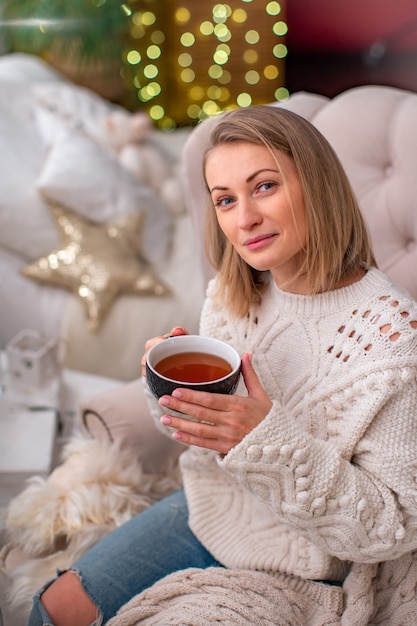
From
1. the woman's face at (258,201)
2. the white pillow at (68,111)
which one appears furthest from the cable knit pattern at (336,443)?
the white pillow at (68,111)

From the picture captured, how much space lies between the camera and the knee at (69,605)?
864 mm

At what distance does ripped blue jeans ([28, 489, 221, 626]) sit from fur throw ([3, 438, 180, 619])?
66 mm

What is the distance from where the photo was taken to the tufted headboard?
108 cm

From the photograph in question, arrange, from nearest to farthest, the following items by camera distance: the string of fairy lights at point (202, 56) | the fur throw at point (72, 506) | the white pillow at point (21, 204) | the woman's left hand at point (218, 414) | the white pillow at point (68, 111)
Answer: the woman's left hand at point (218, 414) < the fur throw at point (72, 506) < the white pillow at point (21, 204) < the white pillow at point (68, 111) < the string of fairy lights at point (202, 56)

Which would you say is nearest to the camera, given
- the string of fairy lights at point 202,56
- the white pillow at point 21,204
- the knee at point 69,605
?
the knee at point 69,605

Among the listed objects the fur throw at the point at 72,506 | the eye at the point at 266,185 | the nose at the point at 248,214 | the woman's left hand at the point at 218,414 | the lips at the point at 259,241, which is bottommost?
the fur throw at the point at 72,506

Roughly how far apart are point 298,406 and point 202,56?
3.23 meters

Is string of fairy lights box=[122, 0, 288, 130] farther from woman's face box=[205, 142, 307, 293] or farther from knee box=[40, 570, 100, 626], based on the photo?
knee box=[40, 570, 100, 626]

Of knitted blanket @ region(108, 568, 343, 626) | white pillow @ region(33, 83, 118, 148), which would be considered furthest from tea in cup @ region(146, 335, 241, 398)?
white pillow @ region(33, 83, 118, 148)

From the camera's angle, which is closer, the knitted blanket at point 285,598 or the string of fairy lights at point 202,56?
the knitted blanket at point 285,598

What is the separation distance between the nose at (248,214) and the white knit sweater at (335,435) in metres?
0.15

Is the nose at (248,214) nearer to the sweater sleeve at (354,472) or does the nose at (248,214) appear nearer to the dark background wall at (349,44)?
the sweater sleeve at (354,472)

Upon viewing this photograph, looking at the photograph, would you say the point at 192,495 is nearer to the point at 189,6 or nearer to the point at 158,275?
the point at 158,275

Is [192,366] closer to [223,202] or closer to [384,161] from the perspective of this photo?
[223,202]
